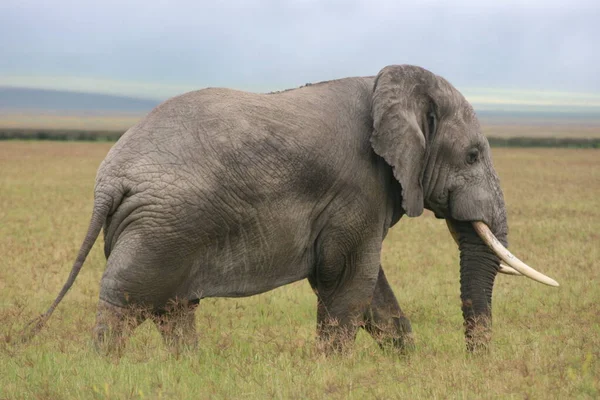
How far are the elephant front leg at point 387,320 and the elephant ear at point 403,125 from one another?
1.07m

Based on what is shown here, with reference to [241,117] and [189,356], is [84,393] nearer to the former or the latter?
[189,356]

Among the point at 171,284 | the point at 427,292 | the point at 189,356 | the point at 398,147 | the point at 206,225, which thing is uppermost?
the point at 398,147

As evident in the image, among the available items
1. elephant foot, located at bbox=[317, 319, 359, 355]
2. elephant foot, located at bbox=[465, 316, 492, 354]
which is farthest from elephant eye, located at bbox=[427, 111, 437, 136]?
elephant foot, located at bbox=[317, 319, 359, 355]

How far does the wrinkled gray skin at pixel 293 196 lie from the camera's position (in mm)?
6727

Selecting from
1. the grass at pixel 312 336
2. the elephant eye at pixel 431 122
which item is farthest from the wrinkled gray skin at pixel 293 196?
the grass at pixel 312 336

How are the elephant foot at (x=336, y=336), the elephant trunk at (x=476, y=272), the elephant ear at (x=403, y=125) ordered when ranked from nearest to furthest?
1. the elephant foot at (x=336, y=336)
2. the elephant ear at (x=403, y=125)
3. the elephant trunk at (x=476, y=272)

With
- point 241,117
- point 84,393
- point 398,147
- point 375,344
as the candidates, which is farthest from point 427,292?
point 84,393

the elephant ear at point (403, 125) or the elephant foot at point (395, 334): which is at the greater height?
the elephant ear at point (403, 125)

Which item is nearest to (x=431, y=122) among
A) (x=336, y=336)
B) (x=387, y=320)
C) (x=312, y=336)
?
(x=387, y=320)

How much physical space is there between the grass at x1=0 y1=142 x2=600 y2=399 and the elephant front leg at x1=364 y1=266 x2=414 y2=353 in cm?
22

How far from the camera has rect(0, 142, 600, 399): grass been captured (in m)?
6.06

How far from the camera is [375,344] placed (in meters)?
8.41

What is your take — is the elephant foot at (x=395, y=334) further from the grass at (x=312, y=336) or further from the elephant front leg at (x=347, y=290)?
the elephant front leg at (x=347, y=290)

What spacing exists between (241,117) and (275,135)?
0.98ft
